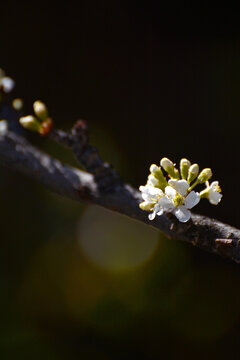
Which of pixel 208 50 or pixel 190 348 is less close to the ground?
pixel 208 50

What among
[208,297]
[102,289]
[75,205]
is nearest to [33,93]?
[75,205]

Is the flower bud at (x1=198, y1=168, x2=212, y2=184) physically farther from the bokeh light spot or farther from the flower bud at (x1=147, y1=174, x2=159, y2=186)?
the bokeh light spot

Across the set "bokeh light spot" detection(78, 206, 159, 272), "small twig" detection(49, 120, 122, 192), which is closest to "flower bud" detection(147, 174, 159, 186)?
"small twig" detection(49, 120, 122, 192)

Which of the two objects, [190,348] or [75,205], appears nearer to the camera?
[190,348]

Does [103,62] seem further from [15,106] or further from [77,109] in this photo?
[15,106]

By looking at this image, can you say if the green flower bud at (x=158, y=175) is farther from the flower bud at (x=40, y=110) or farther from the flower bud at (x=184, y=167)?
the flower bud at (x=40, y=110)

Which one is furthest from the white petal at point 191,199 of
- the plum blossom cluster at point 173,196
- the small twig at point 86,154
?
the small twig at point 86,154

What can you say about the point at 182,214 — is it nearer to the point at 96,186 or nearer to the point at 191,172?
the point at 191,172
